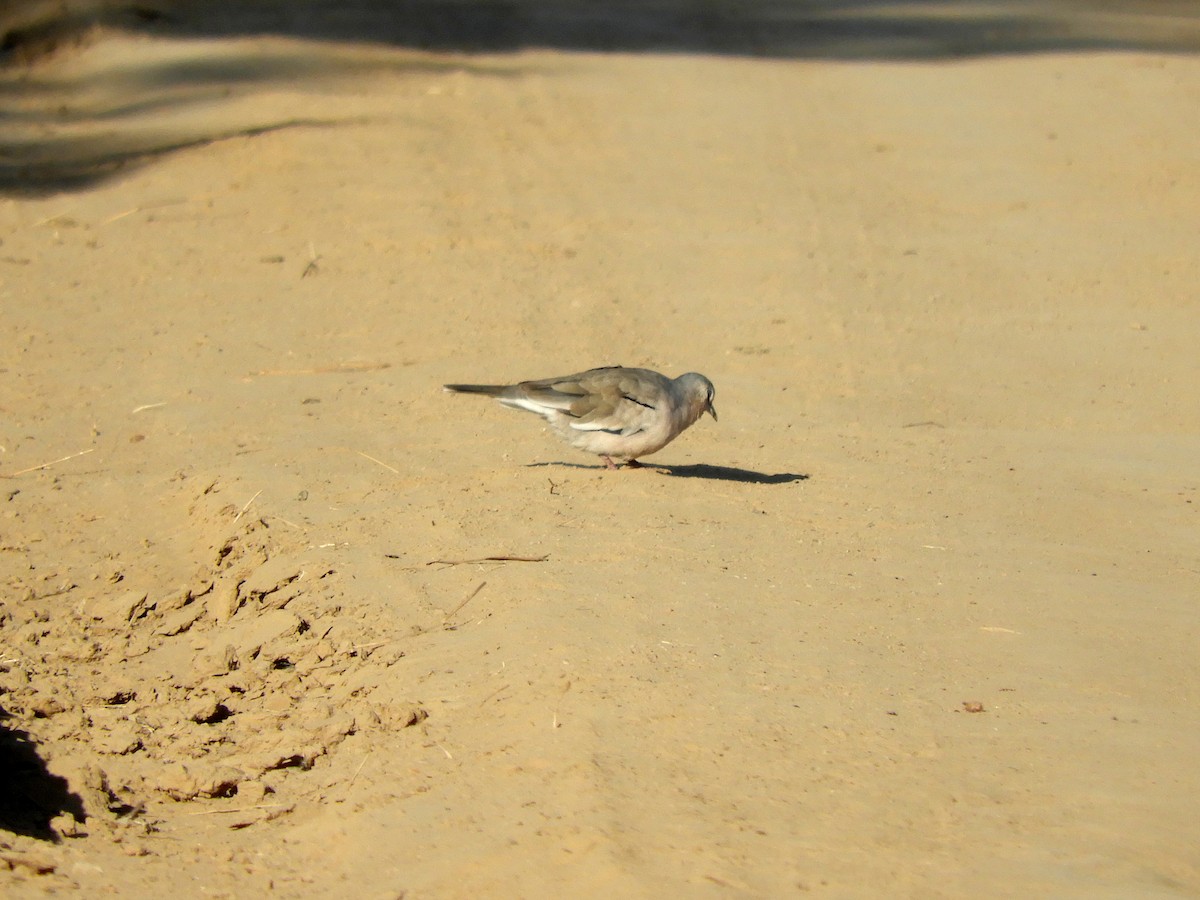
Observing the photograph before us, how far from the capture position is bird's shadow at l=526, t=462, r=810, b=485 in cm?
702

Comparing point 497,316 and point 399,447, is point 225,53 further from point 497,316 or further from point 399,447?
point 399,447

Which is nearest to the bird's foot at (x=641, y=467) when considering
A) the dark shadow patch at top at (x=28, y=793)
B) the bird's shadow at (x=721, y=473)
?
the bird's shadow at (x=721, y=473)

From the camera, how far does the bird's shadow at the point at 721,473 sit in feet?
23.0

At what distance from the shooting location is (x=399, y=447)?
7508 millimetres

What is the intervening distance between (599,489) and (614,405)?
1.43 feet

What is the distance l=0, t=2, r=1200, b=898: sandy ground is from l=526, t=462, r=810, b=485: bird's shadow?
0.04 metres

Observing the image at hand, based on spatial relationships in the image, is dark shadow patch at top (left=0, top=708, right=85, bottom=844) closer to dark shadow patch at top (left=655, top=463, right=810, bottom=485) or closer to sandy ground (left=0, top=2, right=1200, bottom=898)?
sandy ground (left=0, top=2, right=1200, bottom=898)

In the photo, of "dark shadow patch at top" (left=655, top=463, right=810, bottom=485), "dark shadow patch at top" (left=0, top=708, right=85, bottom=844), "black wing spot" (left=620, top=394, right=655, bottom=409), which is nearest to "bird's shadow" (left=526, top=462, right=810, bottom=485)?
"dark shadow patch at top" (left=655, top=463, right=810, bottom=485)

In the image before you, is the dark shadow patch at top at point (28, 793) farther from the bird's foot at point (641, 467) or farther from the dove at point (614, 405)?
the bird's foot at point (641, 467)

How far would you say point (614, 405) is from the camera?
6.88 meters

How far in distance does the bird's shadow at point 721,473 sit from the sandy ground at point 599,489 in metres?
0.04

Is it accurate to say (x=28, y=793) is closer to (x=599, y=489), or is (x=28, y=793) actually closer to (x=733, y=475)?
(x=599, y=489)

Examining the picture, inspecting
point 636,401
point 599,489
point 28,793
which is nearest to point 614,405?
point 636,401

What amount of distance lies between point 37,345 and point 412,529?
4.11 metres
